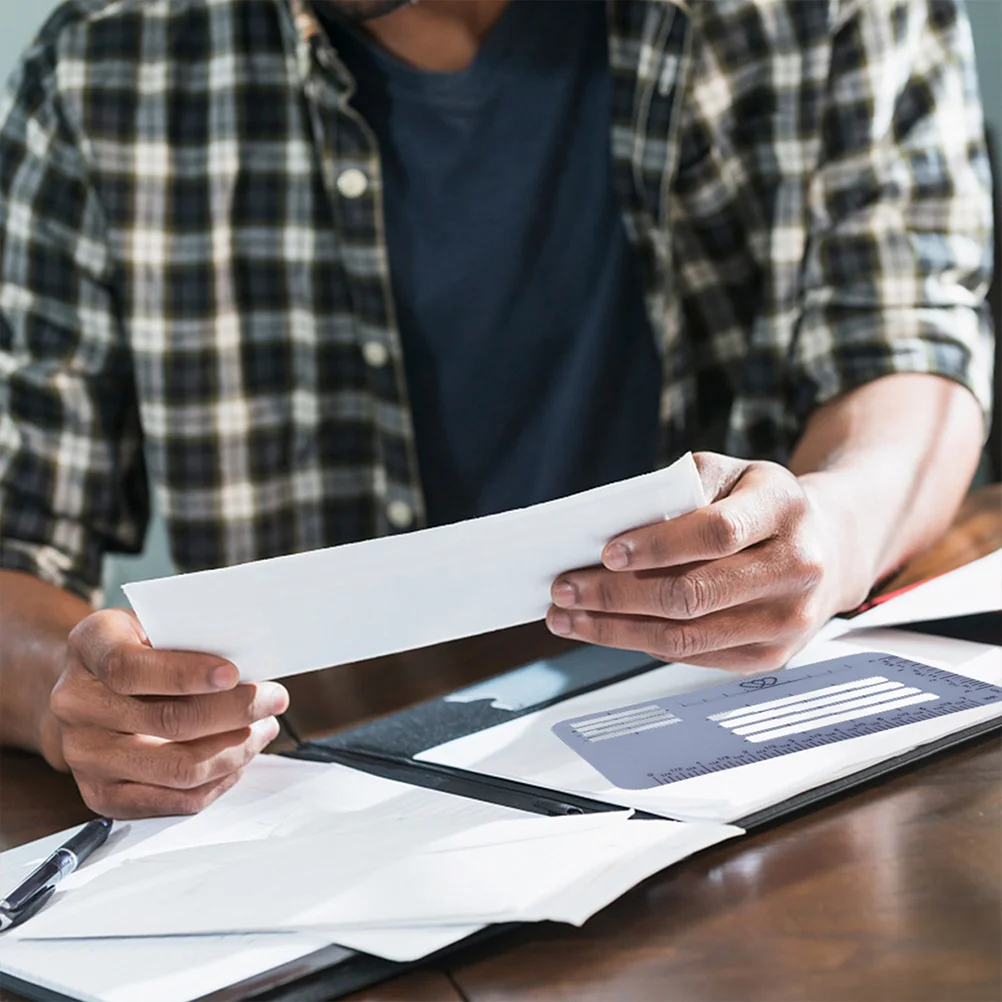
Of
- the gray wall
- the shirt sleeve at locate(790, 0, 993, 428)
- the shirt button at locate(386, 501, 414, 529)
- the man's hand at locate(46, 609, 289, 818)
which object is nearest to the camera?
the man's hand at locate(46, 609, 289, 818)

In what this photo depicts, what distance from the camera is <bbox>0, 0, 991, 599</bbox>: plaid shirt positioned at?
47.1 inches

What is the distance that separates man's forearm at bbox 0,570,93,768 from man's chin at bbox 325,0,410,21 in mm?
614

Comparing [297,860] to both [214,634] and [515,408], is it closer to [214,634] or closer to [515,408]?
[214,634]

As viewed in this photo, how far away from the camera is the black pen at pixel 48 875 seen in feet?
1.92

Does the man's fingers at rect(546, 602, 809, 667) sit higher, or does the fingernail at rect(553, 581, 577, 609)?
the fingernail at rect(553, 581, 577, 609)

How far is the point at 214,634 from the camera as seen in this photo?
0.66 metres

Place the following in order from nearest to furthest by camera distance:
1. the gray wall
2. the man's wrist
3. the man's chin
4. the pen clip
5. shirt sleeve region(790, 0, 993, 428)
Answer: the pen clip, the man's wrist, shirt sleeve region(790, 0, 993, 428), the man's chin, the gray wall

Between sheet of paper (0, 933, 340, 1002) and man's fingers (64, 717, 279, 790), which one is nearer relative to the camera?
sheet of paper (0, 933, 340, 1002)

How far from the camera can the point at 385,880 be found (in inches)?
21.9

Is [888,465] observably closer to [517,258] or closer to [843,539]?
[843,539]

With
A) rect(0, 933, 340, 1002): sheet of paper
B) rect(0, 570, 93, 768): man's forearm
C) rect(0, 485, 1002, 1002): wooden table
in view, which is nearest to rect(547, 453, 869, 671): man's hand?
rect(0, 485, 1002, 1002): wooden table

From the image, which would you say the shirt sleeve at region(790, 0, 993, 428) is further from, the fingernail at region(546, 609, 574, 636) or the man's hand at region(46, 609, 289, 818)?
the man's hand at region(46, 609, 289, 818)

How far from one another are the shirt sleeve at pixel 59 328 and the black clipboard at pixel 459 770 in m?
0.58

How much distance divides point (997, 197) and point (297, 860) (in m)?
1.24
